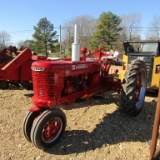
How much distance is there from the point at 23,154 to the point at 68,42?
139 ft

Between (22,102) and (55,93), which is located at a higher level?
(55,93)

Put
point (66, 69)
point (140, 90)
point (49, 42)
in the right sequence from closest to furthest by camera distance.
Result: point (66, 69)
point (140, 90)
point (49, 42)

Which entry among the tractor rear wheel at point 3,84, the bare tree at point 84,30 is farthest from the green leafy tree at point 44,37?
the tractor rear wheel at point 3,84

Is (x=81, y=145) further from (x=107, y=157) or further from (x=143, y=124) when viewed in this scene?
(x=143, y=124)

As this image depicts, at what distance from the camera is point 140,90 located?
5.05 meters

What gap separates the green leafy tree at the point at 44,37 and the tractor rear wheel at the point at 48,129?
38.8 m

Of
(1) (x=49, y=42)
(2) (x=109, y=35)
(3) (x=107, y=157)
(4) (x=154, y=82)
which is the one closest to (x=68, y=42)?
(1) (x=49, y=42)

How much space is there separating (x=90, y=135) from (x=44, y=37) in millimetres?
39317

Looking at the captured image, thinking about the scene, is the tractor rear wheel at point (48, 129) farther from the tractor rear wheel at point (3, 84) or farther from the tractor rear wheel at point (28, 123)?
the tractor rear wheel at point (3, 84)

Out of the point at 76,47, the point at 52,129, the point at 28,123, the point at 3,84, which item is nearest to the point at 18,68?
the point at 3,84

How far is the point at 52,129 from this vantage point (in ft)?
11.6

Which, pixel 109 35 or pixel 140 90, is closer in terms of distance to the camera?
pixel 140 90

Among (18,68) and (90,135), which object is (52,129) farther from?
(18,68)

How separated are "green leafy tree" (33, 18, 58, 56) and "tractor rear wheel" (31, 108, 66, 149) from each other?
127ft
